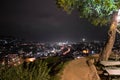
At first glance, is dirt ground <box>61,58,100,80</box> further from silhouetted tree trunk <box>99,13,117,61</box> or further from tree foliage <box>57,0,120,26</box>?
tree foliage <box>57,0,120,26</box>

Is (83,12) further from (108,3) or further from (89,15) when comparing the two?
(108,3)

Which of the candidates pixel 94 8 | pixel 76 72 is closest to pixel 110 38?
pixel 94 8

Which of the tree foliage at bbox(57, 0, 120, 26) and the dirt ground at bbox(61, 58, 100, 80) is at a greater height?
the tree foliage at bbox(57, 0, 120, 26)

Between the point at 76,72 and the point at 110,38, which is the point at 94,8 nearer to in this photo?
the point at 110,38

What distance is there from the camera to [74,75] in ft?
34.6

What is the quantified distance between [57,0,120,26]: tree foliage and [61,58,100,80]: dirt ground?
7.43 ft

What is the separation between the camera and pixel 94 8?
12039 mm

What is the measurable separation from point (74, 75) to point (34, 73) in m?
2.71

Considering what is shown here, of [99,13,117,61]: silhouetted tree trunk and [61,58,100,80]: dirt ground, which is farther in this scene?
[99,13,117,61]: silhouetted tree trunk

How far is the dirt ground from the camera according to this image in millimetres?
10316

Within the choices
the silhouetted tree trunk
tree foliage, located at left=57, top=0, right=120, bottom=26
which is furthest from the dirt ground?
tree foliage, located at left=57, top=0, right=120, bottom=26

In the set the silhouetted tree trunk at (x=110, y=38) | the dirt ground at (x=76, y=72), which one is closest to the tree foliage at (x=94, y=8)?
the silhouetted tree trunk at (x=110, y=38)

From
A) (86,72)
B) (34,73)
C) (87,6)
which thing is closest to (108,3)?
(87,6)

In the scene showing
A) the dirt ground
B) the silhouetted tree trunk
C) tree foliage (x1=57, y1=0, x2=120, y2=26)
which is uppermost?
tree foliage (x1=57, y1=0, x2=120, y2=26)
